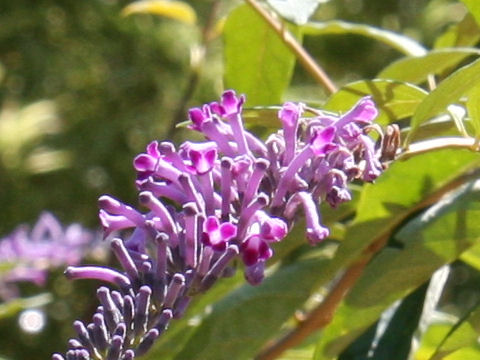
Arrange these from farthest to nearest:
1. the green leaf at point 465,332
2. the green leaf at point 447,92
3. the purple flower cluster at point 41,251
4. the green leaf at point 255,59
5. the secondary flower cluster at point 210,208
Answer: the purple flower cluster at point 41,251 → the green leaf at point 255,59 → the green leaf at point 465,332 → the green leaf at point 447,92 → the secondary flower cluster at point 210,208

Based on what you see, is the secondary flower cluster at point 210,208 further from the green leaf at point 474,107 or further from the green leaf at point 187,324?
the green leaf at point 187,324

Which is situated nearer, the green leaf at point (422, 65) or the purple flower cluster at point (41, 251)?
the green leaf at point (422, 65)

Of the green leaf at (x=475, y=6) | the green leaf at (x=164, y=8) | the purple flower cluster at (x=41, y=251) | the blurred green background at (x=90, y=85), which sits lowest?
A: the blurred green background at (x=90, y=85)

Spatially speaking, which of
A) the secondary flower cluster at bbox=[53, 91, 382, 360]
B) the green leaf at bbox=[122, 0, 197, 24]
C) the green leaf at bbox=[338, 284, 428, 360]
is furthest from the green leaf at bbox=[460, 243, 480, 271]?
the green leaf at bbox=[122, 0, 197, 24]

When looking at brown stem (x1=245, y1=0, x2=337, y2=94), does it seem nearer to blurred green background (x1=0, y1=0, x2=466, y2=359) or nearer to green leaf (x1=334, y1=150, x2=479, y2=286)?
green leaf (x1=334, y1=150, x2=479, y2=286)

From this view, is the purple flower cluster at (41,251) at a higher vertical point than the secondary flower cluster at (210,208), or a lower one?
A: lower

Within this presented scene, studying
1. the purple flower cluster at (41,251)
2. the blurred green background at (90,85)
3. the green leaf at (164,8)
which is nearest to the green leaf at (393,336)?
the green leaf at (164,8)

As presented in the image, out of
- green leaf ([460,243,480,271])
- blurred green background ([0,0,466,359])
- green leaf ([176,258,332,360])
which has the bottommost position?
blurred green background ([0,0,466,359])
